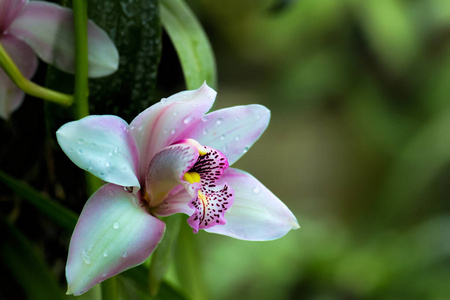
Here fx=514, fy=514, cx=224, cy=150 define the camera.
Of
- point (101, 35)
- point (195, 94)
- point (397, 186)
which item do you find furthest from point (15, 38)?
point (397, 186)

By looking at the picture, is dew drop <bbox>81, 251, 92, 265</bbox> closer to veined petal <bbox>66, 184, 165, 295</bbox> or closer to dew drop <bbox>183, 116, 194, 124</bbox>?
veined petal <bbox>66, 184, 165, 295</bbox>

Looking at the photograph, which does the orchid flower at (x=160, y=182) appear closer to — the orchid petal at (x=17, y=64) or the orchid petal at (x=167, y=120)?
the orchid petal at (x=167, y=120)

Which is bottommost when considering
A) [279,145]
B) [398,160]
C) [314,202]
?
[314,202]

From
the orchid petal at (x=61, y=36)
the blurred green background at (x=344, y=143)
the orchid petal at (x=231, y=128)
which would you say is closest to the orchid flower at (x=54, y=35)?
the orchid petal at (x=61, y=36)

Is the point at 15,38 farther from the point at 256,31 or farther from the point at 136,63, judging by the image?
the point at 256,31

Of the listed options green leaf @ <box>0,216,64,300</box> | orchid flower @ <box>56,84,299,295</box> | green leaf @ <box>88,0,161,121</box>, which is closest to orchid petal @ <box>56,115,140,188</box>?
orchid flower @ <box>56,84,299,295</box>
